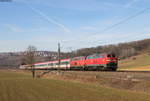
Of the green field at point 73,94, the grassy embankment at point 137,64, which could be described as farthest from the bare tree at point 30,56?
the green field at point 73,94

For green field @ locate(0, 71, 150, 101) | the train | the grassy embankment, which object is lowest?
green field @ locate(0, 71, 150, 101)

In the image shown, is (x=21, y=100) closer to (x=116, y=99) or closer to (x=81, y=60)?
(x=116, y=99)

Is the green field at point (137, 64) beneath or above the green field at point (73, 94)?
above

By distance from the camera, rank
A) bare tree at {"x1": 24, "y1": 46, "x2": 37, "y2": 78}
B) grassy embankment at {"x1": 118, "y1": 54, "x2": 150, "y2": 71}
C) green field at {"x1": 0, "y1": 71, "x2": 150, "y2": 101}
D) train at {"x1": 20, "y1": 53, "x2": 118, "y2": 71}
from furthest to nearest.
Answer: bare tree at {"x1": 24, "y1": 46, "x2": 37, "y2": 78} < grassy embankment at {"x1": 118, "y1": 54, "x2": 150, "y2": 71} < train at {"x1": 20, "y1": 53, "x2": 118, "y2": 71} < green field at {"x1": 0, "y1": 71, "x2": 150, "y2": 101}

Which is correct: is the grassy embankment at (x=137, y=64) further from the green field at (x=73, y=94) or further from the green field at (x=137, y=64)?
the green field at (x=73, y=94)

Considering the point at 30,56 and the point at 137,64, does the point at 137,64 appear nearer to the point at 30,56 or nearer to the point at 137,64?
the point at 137,64

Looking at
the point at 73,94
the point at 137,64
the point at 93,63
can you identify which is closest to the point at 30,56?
the point at 93,63

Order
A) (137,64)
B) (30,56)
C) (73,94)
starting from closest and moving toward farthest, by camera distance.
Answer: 1. (73,94)
2. (30,56)
3. (137,64)

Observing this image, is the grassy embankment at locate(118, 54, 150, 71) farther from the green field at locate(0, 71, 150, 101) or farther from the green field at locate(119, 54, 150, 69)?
the green field at locate(0, 71, 150, 101)

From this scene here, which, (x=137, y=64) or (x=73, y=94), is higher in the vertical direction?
(x=137, y=64)

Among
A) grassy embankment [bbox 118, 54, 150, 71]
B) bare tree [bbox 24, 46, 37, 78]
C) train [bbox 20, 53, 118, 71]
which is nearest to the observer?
train [bbox 20, 53, 118, 71]

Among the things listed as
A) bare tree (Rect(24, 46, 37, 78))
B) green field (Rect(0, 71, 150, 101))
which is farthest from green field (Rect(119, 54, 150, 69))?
green field (Rect(0, 71, 150, 101))

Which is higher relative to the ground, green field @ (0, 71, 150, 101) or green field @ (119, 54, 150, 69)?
green field @ (119, 54, 150, 69)

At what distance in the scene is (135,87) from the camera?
26.5m
